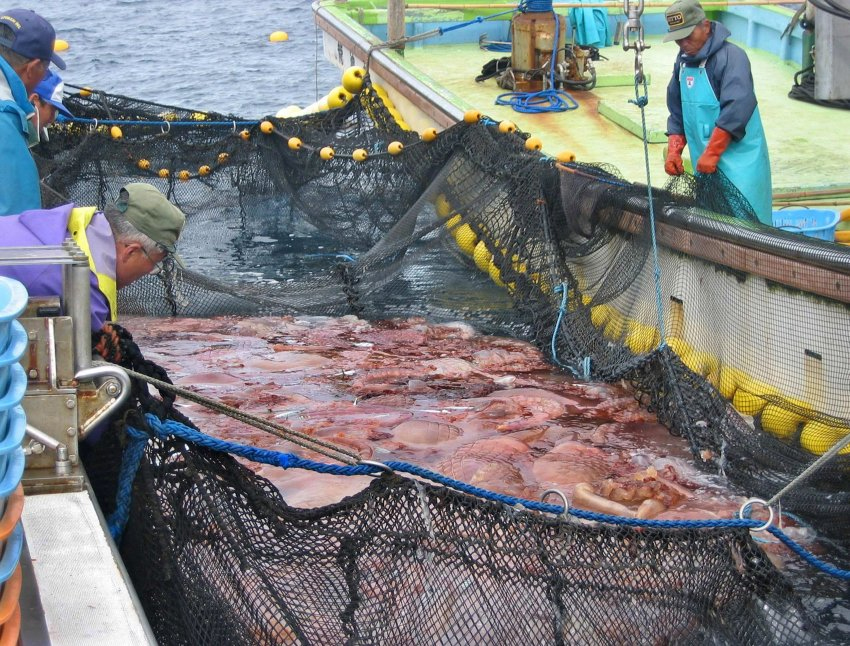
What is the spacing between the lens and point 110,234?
157 inches

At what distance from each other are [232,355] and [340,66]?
7859 millimetres

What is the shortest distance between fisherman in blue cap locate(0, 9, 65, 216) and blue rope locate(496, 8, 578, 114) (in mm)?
5743

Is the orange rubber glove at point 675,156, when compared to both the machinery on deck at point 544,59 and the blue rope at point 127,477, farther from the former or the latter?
the blue rope at point 127,477

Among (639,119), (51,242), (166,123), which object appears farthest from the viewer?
(639,119)

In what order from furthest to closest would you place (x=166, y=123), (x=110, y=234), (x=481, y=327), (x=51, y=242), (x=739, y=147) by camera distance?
(x=166, y=123)
(x=481, y=327)
(x=739, y=147)
(x=110, y=234)
(x=51, y=242)

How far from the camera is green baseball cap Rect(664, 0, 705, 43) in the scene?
688cm

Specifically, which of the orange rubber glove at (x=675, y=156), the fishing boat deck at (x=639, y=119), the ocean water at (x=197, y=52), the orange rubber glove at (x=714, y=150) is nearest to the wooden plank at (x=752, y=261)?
the orange rubber glove at (x=714, y=150)

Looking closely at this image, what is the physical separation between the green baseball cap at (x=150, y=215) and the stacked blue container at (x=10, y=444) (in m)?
1.69

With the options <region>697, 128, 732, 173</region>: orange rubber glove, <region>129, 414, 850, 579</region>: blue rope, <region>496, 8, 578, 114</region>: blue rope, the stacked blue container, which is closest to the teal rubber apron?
<region>697, 128, 732, 173</region>: orange rubber glove

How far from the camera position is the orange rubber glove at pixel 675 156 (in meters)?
7.48

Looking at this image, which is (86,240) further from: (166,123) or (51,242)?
(166,123)

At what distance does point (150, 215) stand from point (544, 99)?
7.84m

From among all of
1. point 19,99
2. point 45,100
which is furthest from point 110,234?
point 45,100

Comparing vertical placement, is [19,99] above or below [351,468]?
above
